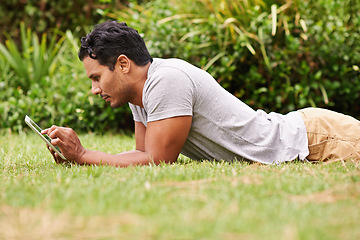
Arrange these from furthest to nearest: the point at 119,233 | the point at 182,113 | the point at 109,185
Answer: the point at 182,113
the point at 109,185
the point at 119,233

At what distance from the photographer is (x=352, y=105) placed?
524 centimetres

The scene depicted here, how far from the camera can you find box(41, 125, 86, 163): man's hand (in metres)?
2.71

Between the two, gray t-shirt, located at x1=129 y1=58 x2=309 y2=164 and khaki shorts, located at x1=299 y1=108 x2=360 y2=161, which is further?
khaki shorts, located at x1=299 y1=108 x2=360 y2=161

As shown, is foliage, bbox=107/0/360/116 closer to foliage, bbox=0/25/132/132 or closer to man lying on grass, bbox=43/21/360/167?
foliage, bbox=0/25/132/132

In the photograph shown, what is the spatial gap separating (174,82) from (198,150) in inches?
22.8

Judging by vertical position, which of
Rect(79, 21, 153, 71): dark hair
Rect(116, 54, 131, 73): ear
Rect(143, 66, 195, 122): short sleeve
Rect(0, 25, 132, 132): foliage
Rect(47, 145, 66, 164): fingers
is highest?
Rect(79, 21, 153, 71): dark hair

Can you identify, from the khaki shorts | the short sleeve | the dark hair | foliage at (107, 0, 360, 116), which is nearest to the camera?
the short sleeve

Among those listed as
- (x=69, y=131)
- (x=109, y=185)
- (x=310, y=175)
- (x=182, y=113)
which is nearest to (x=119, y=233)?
(x=109, y=185)

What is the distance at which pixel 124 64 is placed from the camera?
110 inches

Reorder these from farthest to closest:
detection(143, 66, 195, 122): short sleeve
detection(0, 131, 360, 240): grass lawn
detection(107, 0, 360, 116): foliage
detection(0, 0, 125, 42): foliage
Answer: detection(0, 0, 125, 42): foliage < detection(107, 0, 360, 116): foliage < detection(143, 66, 195, 122): short sleeve < detection(0, 131, 360, 240): grass lawn

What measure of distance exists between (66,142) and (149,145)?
0.55 meters

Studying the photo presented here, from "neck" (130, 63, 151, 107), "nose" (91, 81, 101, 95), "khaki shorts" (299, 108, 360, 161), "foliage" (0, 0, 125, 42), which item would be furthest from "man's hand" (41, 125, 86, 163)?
"foliage" (0, 0, 125, 42)

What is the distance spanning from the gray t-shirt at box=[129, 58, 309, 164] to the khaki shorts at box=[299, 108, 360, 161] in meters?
0.08

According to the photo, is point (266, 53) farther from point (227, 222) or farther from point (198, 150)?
point (227, 222)
